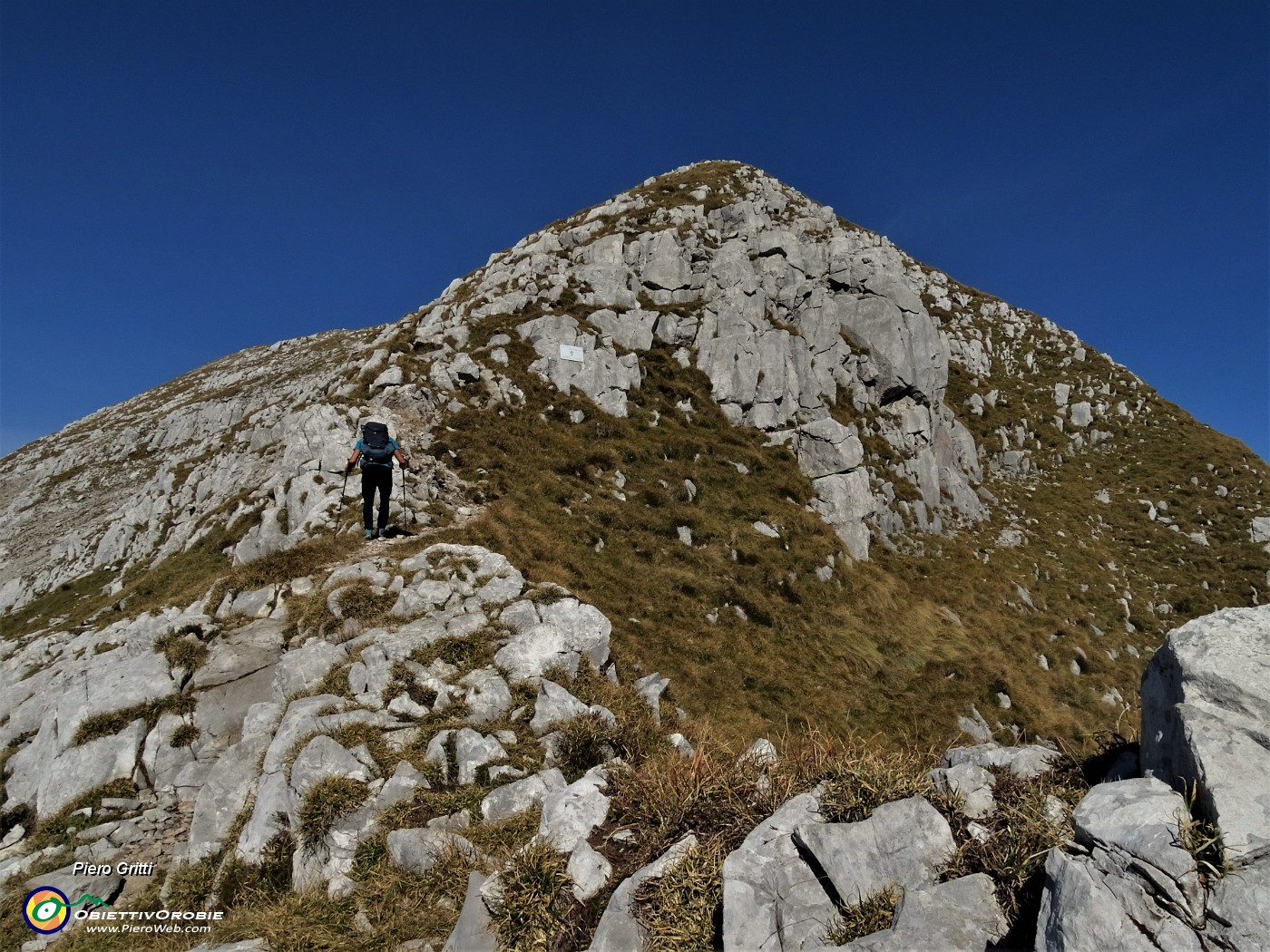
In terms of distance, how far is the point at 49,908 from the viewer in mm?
8617

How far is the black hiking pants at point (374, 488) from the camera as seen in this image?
51.2 ft

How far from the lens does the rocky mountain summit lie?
5410mm

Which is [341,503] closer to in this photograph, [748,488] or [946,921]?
[946,921]

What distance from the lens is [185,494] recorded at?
33344mm

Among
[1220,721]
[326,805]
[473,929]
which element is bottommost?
[473,929]

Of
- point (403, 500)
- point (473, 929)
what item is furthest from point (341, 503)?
point (473, 929)

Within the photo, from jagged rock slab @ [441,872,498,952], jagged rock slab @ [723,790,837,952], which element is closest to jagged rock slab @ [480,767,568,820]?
jagged rock slab @ [441,872,498,952]

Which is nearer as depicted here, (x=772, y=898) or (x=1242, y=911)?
(x=1242, y=911)

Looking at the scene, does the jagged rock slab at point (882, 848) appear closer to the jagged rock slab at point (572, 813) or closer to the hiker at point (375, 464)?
the jagged rock slab at point (572, 813)

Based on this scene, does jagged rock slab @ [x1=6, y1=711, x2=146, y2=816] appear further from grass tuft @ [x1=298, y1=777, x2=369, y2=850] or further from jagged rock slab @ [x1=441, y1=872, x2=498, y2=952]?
jagged rock slab @ [x1=441, y1=872, x2=498, y2=952]

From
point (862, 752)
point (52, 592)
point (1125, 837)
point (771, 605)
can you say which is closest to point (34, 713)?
point (862, 752)

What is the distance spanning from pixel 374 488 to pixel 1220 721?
1687 centimetres

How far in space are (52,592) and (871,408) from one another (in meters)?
55.0

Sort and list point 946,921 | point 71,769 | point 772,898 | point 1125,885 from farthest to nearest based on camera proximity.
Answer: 1. point 71,769
2. point 772,898
3. point 946,921
4. point 1125,885
